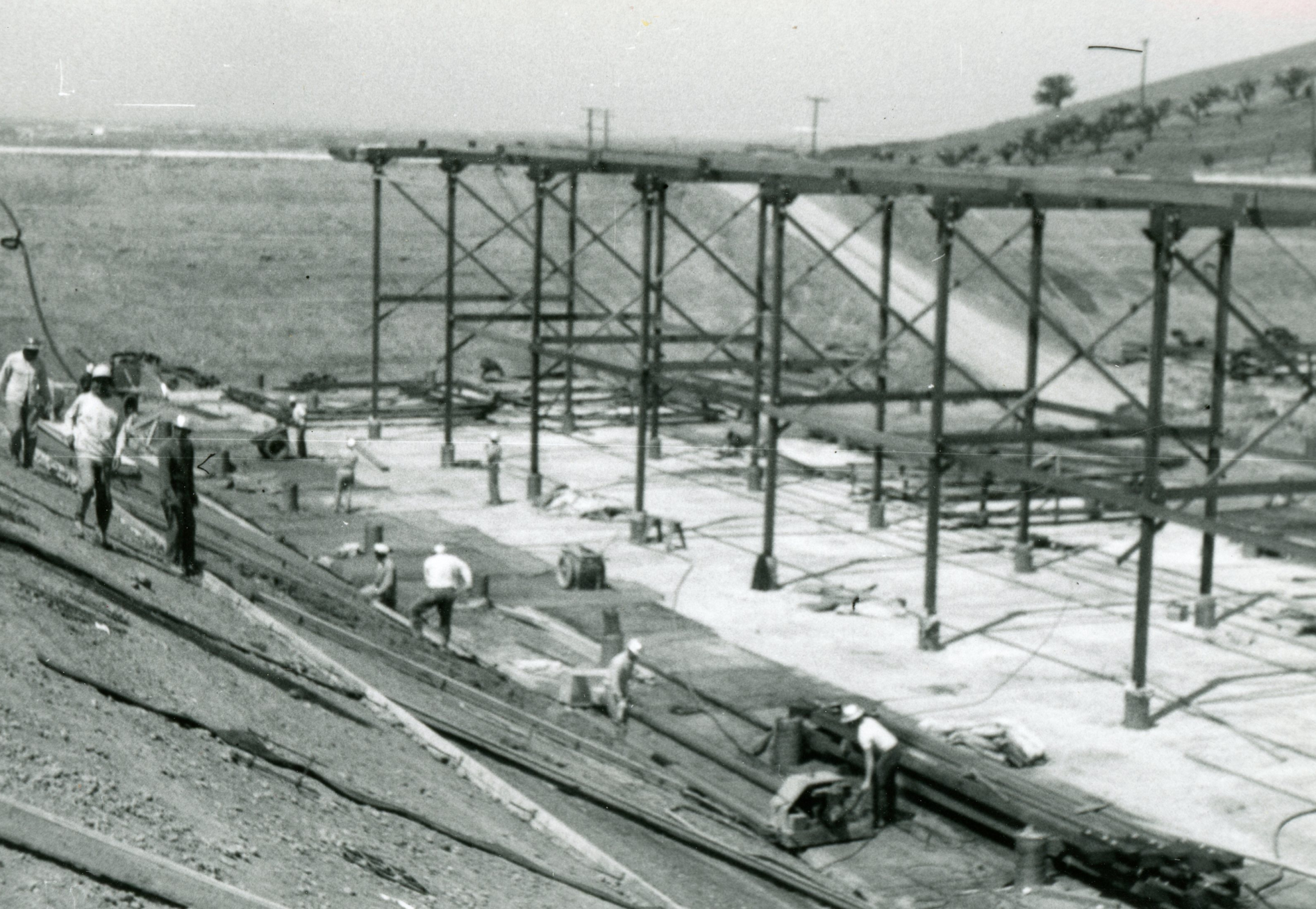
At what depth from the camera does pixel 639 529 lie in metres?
28.1

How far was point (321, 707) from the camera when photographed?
526 inches

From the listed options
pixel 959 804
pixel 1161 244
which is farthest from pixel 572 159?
pixel 959 804

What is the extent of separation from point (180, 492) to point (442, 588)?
15.5ft

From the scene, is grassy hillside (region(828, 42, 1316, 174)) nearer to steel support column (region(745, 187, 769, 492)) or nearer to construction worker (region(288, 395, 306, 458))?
steel support column (region(745, 187, 769, 492))

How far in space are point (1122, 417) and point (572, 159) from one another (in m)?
11.5

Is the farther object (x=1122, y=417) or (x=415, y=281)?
(x=415, y=281)

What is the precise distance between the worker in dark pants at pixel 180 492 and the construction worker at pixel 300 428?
1864 cm

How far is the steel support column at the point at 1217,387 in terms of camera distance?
20.7 m

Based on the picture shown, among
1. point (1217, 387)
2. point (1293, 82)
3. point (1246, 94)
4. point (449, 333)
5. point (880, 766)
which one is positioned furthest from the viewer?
point (1246, 94)

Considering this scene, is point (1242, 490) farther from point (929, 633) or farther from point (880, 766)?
point (880, 766)

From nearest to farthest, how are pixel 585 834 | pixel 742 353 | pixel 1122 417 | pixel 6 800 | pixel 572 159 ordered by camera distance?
1. pixel 6 800
2. pixel 585 834
3. pixel 1122 417
4. pixel 572 159
5. pixel 742 353

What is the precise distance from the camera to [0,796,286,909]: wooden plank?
27.8 feet

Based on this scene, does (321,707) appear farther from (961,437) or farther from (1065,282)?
(1065,282)

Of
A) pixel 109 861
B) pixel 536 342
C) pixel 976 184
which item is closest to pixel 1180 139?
pixel 536 342
